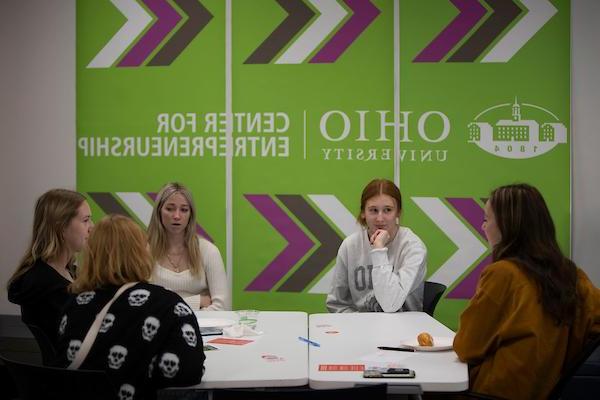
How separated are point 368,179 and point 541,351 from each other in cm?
283

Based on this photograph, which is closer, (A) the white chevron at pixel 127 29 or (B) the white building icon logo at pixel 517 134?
(B) the white building icon logo at pixel 517 134

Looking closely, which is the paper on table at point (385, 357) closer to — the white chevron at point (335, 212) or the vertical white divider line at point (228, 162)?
the white chevron at point (335, 212)

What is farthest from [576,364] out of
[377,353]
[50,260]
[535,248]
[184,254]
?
[184,254]

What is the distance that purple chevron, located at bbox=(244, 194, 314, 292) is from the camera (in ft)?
16.7

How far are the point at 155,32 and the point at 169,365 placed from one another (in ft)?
12.0

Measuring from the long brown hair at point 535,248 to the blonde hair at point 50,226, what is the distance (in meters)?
1.93

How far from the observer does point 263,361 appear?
7.90ft

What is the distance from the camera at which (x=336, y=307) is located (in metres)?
3.95

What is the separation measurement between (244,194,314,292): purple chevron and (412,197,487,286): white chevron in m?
0.94

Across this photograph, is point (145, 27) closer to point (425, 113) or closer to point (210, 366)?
point (425, 113)

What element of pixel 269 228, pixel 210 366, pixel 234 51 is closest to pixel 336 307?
pixel 269 228

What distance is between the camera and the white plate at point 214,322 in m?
3.08

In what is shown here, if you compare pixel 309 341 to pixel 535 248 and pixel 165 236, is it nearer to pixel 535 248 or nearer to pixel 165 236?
pixel 535 248

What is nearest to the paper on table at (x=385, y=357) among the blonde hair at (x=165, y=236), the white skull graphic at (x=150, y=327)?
the white skull graphic at (x=150, y=327)
